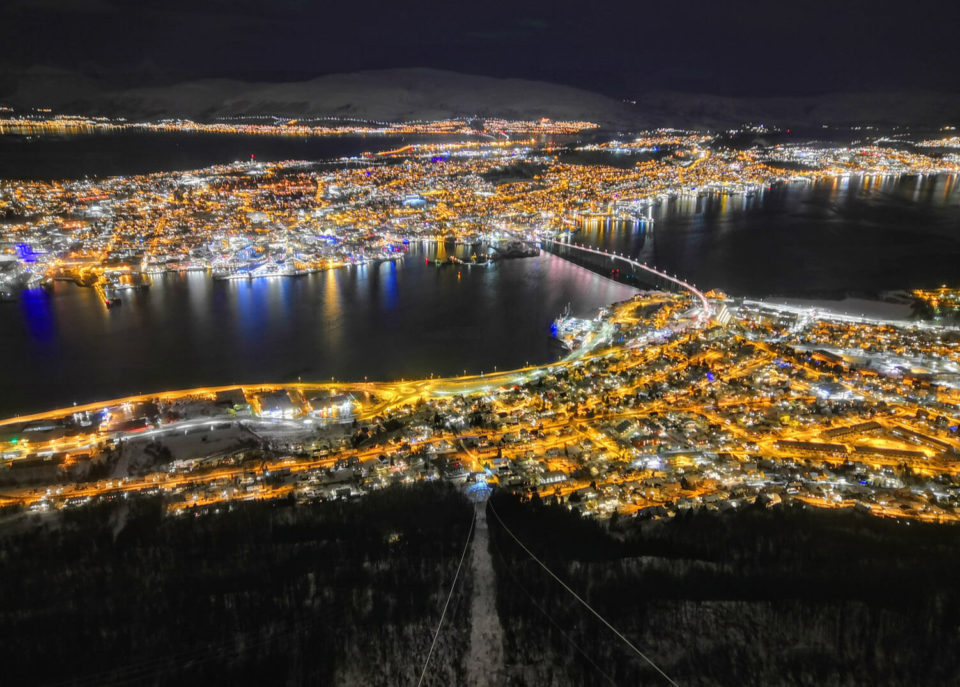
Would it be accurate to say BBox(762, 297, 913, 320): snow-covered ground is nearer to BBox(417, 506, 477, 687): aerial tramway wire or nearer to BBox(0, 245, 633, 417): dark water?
BBox(0, 245, 633, 417): dark water

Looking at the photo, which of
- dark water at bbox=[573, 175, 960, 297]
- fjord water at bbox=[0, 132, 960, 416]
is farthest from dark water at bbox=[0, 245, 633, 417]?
dark water at bbox=[573, 175, 960, 297]

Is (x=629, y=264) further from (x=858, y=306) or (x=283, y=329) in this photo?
(x=283, y=329)

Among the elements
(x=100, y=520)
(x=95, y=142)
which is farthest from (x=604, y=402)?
(x=95, y=142)

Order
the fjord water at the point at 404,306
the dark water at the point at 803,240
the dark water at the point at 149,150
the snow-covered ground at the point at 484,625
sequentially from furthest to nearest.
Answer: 1. the dark water at the point at 149,150
2. the dark water at the point at 803,240
3. the fjord water at the point at 404,306
4. the snow-covered ground at the point at 484,625

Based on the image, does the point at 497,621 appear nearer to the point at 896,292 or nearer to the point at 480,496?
the point at 480,496

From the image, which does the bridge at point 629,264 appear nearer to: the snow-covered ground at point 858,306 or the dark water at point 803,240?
the dark water at point 803,240

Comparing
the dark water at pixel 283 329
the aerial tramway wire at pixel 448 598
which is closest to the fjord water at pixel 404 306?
the dark water at pixel 283 329
